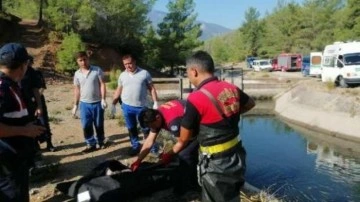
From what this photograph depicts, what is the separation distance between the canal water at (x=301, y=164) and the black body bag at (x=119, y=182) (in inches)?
102

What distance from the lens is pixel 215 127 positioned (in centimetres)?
332

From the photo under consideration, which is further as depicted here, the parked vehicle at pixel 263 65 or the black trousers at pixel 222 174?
the parked vehicle at pixel 263 65

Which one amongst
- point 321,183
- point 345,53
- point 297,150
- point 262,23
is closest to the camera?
point 321,183

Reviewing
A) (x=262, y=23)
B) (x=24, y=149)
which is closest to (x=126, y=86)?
(x=24, y=149)

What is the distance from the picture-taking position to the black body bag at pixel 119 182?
453 centimetres

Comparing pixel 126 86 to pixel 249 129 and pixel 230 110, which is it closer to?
pixel 230 110

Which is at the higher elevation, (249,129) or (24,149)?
(24,149)

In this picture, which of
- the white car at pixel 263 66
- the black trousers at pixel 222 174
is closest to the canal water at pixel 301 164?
the black trousers at pixel 222 174

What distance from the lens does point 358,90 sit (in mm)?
19844

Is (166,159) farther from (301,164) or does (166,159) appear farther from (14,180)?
(301,164)

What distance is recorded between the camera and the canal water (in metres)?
10.4

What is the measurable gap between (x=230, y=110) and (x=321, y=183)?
8.80 metres

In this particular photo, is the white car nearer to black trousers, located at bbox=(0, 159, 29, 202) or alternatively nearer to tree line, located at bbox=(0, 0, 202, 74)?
tree line, located at bbox=(0, 0, 202, 74)

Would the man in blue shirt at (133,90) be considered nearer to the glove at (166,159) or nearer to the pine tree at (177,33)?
the glove at (166,159)
